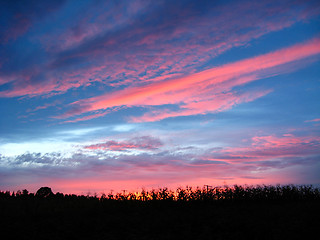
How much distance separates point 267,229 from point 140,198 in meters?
6.85

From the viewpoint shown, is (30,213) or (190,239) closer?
(190,239)

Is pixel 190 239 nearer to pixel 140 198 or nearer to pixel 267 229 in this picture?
pixel 267 229

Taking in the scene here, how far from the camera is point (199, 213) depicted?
11.2 metres

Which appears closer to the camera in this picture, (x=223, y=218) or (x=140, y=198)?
(x=223, y=218)

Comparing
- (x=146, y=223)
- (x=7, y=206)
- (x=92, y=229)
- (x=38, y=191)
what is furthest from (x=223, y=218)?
(x=38, y=191)

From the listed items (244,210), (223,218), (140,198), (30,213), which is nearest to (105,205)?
(140,198)

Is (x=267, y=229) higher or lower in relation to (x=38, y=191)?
lower

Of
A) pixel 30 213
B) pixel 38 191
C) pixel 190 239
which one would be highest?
pixel 38 191

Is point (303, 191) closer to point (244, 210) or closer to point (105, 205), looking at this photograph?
point (244, 210)

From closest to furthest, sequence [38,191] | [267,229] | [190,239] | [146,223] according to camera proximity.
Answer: [190,239] < [267,229] < [146,223] < [38,191]

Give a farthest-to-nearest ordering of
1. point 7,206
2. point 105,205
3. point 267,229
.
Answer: point 105,205
point 7,206
point 267,229

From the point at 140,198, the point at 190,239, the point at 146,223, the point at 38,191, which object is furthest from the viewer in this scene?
the point at 38,191

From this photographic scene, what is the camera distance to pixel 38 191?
16812 mm

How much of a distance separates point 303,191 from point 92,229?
13726 millimetres
